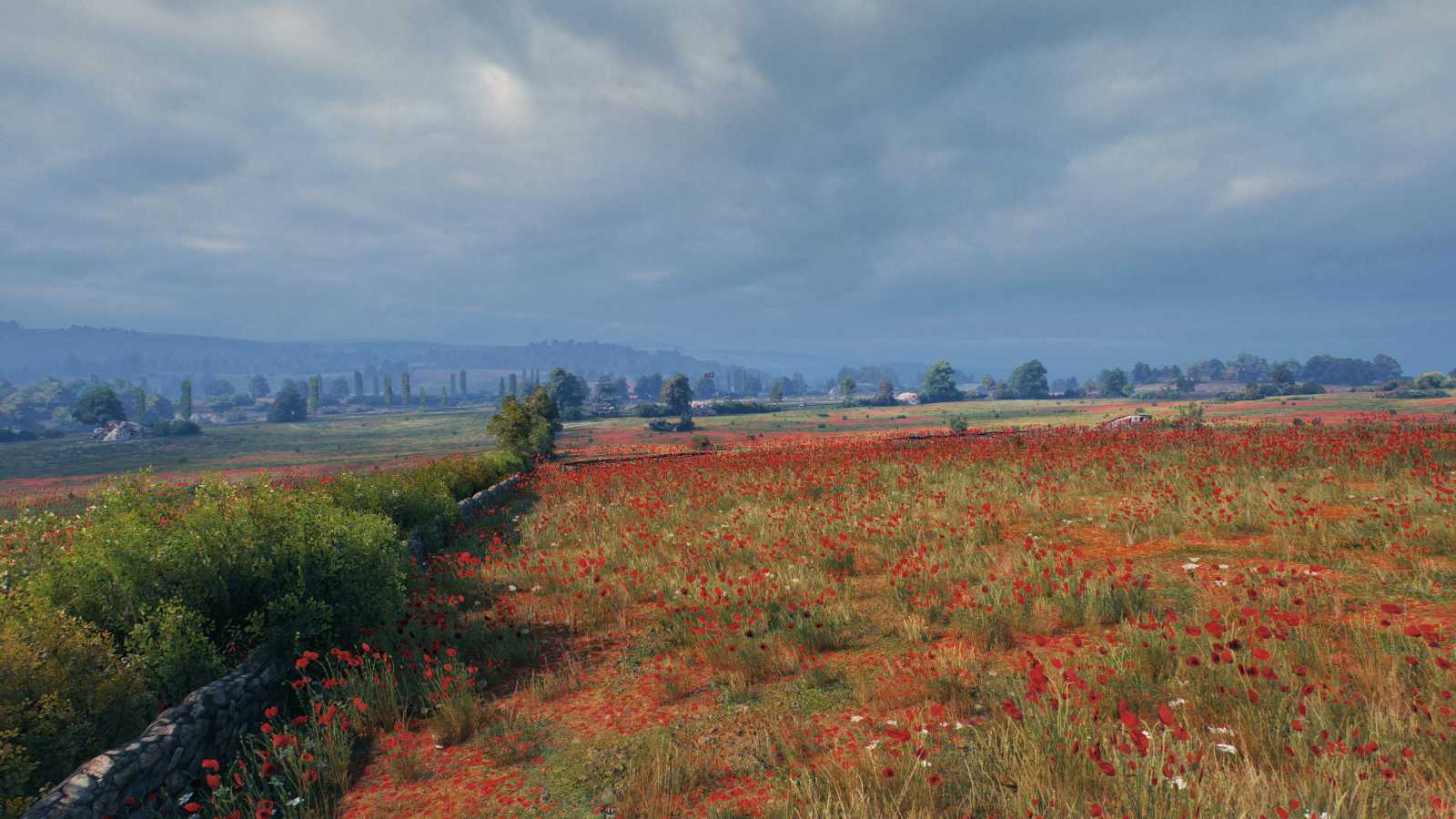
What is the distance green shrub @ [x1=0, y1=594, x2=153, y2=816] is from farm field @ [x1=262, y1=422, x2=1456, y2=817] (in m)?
1.64

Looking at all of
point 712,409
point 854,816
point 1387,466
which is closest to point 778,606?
point 854,816

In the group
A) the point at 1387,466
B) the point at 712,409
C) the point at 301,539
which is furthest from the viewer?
the point at 712,409

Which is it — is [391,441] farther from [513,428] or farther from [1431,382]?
[1431,382]

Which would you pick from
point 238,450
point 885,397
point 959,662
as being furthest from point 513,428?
point 885,397

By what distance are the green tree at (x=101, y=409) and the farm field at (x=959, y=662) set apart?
682 feet

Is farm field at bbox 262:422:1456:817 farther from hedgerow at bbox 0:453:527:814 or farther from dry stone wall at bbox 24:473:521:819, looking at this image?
hedgerow at bbox 0:453:527:814

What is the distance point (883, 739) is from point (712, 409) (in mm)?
153482

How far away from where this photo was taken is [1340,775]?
3838 millimetres

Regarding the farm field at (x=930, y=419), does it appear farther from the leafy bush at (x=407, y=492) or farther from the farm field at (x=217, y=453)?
the leafy bush at (x=407, y=492)

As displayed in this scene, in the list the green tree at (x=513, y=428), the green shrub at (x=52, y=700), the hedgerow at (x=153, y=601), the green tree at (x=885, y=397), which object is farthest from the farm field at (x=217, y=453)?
the green tree at (x=885, y=397)

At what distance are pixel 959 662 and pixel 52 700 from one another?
807 centimetres

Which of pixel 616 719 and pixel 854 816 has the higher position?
pixel 854 816

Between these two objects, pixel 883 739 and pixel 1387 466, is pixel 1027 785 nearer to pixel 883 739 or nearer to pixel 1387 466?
pixel 883 739

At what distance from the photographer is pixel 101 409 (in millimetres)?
155125
